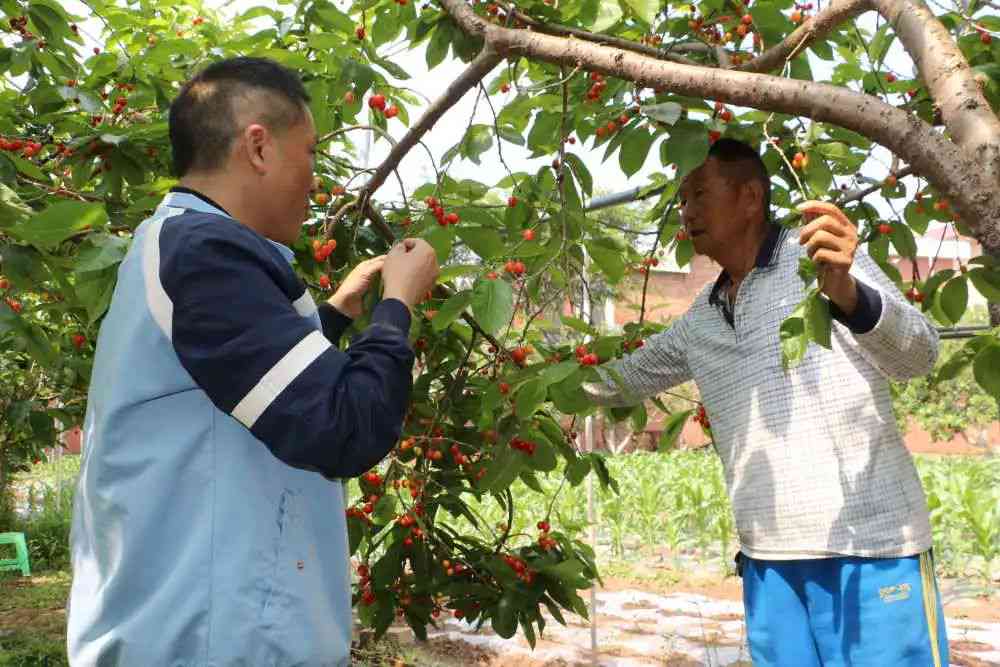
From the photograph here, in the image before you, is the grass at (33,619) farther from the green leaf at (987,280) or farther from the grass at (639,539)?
the green leaf at (987,280)

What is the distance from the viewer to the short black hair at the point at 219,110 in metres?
1.30

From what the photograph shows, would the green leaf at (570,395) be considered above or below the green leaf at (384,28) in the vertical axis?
below

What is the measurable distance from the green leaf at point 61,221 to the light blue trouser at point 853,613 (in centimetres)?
150

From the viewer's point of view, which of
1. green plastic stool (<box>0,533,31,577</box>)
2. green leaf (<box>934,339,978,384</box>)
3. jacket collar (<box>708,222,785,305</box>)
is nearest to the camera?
green leaf (<box>934,339,978,384</box>)

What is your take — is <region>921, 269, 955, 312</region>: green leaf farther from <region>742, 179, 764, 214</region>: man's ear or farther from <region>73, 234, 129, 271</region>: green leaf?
<region>73, 234, 129, 271</region>: green leaf

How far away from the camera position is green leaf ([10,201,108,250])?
1549 mm

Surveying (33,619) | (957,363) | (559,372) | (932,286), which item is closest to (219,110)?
(559,372)

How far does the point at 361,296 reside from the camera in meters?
1.73

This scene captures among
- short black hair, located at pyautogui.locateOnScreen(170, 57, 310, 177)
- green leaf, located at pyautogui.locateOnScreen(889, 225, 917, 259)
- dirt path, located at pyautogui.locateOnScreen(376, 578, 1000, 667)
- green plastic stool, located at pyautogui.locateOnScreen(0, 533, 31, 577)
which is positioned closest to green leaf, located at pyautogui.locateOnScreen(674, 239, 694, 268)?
green leaf, located at pyautogui.locateOnScreen(889, 225, 917, 259)

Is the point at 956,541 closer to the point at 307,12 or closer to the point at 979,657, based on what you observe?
the point at 979,657

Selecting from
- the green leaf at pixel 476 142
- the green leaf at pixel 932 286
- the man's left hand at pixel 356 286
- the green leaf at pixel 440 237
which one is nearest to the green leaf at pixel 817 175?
the green leaf at pixel 932 286

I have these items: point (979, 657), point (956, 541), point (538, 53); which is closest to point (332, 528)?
point (538, 53)

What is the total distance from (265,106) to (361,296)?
50 centimetres

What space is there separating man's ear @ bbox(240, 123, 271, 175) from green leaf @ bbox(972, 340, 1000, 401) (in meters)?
1.42
